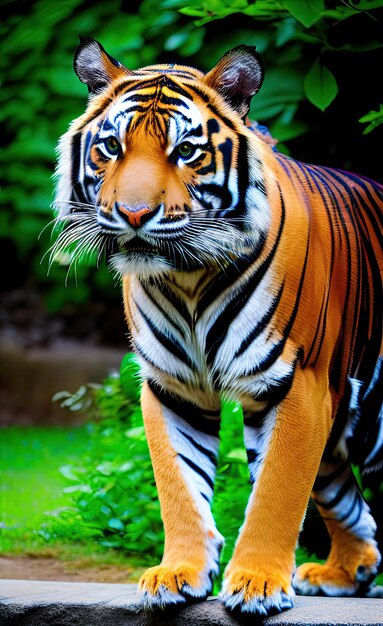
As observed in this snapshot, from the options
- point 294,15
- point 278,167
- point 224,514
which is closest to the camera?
point 278,167

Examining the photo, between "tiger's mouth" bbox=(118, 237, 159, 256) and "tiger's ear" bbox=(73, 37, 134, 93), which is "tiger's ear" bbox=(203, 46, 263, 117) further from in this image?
"tiger's mouth" bbox=(118, 237, 159, 256)

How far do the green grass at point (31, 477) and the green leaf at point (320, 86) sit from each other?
7.40 ft

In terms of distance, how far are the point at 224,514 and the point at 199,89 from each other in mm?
1848

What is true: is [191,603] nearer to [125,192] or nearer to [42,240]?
[125,192]

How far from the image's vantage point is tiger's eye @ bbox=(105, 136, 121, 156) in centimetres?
250

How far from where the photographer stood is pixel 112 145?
252 cm

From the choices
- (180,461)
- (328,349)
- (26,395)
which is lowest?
(26,395)

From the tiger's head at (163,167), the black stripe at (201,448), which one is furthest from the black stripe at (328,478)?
the tiger's head at (163,167)

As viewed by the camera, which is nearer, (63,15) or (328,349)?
(328,349)

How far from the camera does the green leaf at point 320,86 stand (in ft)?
11.6

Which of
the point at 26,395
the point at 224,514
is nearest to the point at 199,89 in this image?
the point at 224,514

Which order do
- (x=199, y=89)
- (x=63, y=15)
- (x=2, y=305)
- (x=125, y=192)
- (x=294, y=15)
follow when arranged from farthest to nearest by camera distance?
(x=2, y=305)
(x=63, y=15)
(x=294, y=15)
(x=199, y=89)
(x=125, y=192)

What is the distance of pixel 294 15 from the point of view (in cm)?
345

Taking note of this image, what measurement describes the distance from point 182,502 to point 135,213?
90 cm
